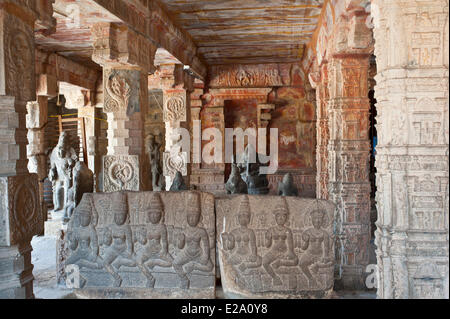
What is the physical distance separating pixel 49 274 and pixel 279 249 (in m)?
3.54

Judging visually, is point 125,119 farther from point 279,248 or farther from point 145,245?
point 279,248

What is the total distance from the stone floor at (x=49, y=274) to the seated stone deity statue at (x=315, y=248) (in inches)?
17.5

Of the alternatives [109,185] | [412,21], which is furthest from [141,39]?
[412,21]

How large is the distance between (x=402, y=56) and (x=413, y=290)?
178cm

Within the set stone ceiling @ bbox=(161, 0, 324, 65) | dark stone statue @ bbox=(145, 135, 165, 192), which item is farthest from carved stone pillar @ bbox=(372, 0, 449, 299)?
dark stone statue @ bbox=(145, 135, 165, 192)

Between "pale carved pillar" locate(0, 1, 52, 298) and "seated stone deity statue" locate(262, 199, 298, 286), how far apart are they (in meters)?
2.33

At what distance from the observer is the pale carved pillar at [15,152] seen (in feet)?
10.5

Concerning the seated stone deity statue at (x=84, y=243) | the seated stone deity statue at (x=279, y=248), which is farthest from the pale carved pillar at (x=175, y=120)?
the seated stone deity statue at (x=279, y=248)

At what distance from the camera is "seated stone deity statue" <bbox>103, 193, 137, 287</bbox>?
4.13m

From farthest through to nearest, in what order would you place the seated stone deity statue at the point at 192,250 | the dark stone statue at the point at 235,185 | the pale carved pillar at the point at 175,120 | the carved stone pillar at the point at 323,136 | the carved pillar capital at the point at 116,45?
the pale carved pillar at the point at 175,120 < the carved stone pillar at the point at 323,136 < the dark stone statue at the point at 235,185 < the carved pillar capital at the point at 116,45 < the seated stone deity statue at the point at 192,250

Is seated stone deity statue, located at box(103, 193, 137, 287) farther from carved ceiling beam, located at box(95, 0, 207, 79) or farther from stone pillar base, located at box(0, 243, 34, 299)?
carved ceiling beam, located at box(95, 0, 207, 79)

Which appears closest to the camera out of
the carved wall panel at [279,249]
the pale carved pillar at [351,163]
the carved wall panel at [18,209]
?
the carved wall panel at [18,209]

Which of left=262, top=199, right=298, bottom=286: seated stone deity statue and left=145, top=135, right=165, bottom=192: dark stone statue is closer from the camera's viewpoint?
left=262, top=199, right=298, bottom=286: seated stone deity statue

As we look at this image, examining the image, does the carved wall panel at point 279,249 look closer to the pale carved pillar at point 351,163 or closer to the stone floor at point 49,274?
the stone floor at point 49,274
